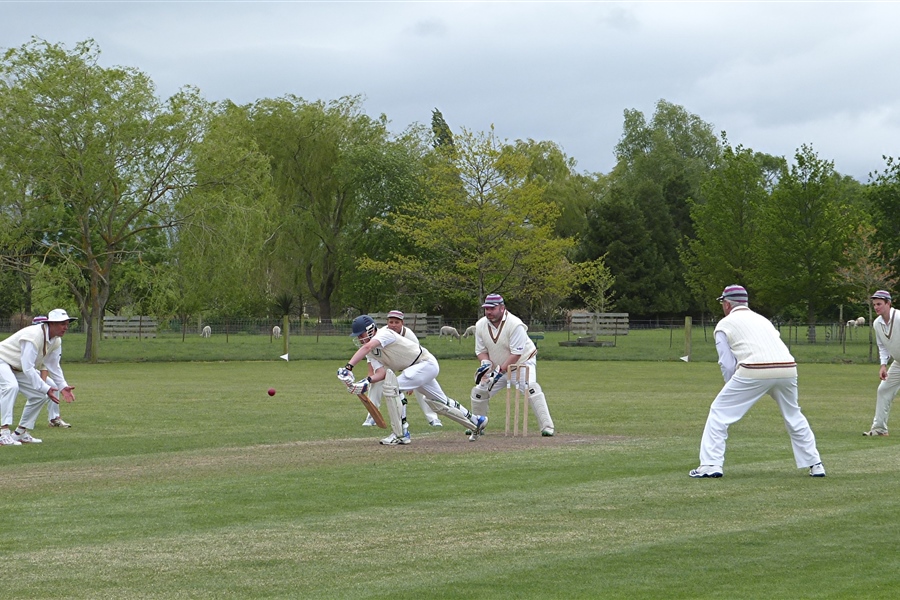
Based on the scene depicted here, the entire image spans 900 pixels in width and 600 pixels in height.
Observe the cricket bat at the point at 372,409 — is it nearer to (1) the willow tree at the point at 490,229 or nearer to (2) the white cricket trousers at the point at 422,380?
(2) the white cricket trousers at the point at 422,380

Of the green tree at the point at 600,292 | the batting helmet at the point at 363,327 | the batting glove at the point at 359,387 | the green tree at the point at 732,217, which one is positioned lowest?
the batting glove at the point at 359,387

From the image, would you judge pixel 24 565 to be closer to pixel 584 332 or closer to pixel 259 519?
pixel 259 519

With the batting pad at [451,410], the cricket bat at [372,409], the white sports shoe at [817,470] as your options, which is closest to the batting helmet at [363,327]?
the cricket bat at [372,409]

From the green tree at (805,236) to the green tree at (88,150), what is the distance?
27.5 metres

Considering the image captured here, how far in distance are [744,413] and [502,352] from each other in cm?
527

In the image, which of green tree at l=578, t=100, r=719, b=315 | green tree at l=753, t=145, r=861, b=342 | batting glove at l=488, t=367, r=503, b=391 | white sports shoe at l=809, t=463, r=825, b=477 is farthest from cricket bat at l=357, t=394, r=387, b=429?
green tree at l=578, t=100, r=719, b=315

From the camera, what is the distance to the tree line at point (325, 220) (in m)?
44.4

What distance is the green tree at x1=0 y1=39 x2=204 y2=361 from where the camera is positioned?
4341 centimetres

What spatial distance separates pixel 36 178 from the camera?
43875mm

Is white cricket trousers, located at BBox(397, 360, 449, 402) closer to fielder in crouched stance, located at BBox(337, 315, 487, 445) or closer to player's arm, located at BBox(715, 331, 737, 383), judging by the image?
fielder in crouched stance, located at BBox(337, 315, 487, 445)

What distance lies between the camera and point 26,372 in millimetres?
17188

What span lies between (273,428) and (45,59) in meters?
30.0

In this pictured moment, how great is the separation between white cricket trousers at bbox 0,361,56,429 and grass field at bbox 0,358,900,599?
51cm

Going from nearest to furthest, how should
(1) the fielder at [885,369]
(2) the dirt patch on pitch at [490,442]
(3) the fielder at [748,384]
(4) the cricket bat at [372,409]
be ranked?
Answer: 1. (3) the fielder at [748,384]
2. (2) the dirt patch on pitch at [490,442]
3. (4) the cricket bat at [372,409]
4. (1) the fielder at [885,369]
